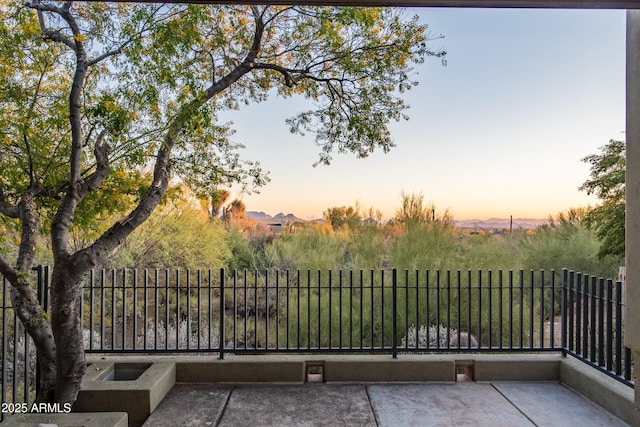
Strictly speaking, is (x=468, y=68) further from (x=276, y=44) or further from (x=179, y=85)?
(x=179, y=85)

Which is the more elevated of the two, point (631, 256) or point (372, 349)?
Answer: point (631, 256)

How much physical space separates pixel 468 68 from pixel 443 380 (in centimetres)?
878

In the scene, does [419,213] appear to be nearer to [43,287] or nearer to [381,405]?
[381,405]

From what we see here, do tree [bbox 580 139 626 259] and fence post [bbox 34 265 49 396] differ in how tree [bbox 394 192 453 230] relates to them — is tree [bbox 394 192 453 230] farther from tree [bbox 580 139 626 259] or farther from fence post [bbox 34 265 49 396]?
fence post [bbox 34 265 49 396]

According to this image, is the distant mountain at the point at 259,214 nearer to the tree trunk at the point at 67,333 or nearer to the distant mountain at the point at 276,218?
the distant mountain at the point at 276,218

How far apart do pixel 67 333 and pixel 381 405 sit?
3.38 m

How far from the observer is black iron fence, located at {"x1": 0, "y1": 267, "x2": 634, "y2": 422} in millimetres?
5083

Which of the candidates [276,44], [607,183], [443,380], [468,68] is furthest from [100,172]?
[607,183]

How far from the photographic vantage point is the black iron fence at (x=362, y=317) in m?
5.08

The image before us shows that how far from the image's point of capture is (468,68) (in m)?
11.4

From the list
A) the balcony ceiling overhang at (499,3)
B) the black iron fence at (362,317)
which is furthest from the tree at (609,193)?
the balcony ceiling overhang at (499,3)

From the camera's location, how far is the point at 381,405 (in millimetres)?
4609

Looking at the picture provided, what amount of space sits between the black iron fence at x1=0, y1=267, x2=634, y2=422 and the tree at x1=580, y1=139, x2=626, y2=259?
170cm

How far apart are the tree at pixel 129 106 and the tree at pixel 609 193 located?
7744 mm
